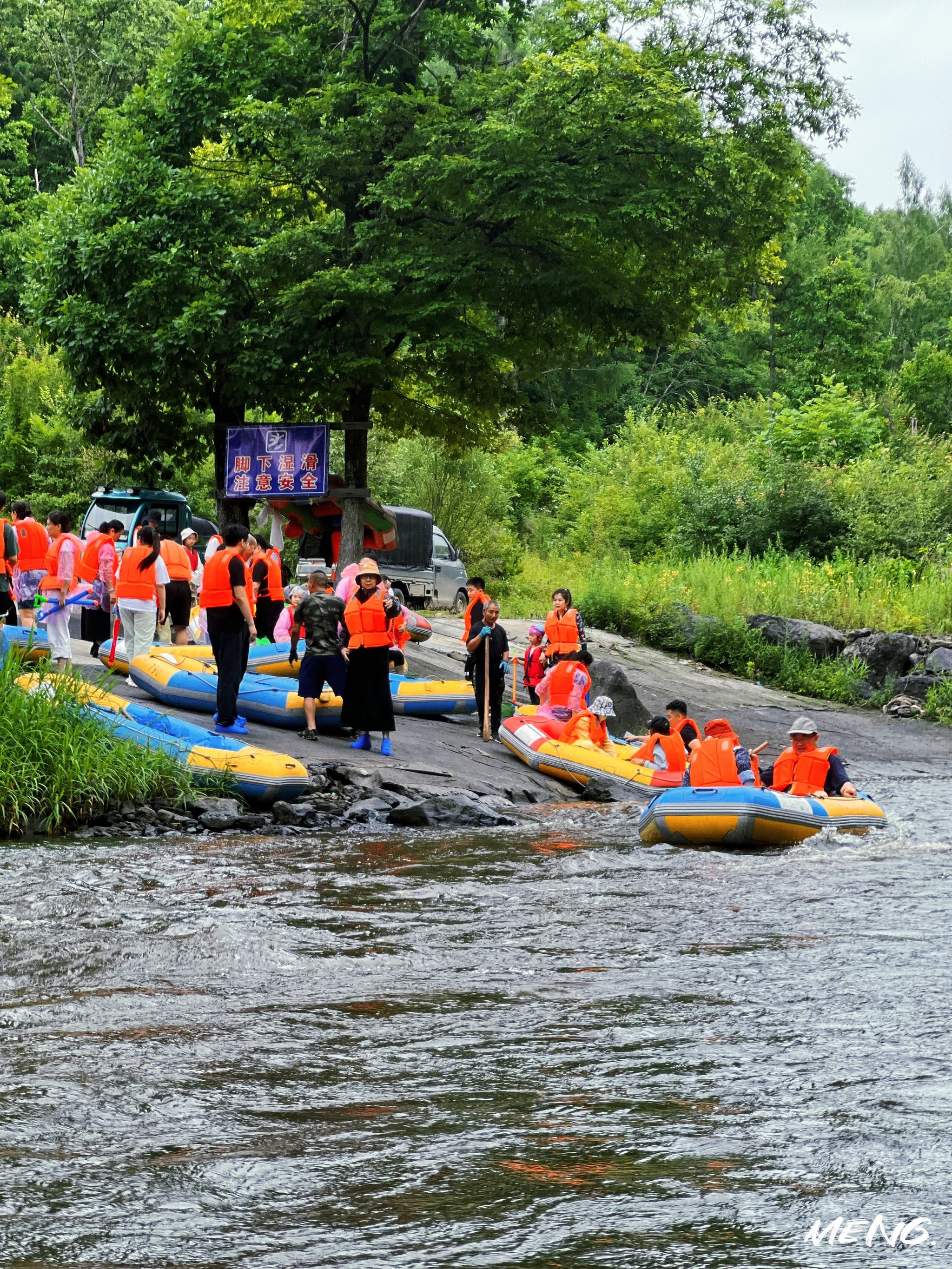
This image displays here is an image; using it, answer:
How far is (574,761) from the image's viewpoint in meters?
16.1

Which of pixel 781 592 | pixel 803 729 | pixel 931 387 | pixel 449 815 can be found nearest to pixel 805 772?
pixel 803 729

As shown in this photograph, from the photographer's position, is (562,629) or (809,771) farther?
(562,629)

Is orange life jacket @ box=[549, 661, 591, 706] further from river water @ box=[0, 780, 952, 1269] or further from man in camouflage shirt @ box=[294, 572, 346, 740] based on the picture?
river water @ box=[0, 780, 952, 1269]

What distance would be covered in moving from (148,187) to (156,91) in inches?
86.9

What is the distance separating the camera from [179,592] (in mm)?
17266

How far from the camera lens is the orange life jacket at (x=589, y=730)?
1647 cm

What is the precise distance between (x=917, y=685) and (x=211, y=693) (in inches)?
540

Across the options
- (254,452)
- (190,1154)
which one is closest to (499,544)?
(254,452)

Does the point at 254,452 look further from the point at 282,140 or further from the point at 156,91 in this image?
the point at 156,91

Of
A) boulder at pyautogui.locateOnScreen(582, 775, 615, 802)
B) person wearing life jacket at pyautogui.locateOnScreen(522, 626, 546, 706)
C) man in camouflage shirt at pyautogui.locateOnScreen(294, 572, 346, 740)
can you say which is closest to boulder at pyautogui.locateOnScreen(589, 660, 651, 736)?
person wearing life jacket at pyautogui.locateOnScreen(522, 626, 546, 706)

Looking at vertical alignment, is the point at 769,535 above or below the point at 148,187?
below

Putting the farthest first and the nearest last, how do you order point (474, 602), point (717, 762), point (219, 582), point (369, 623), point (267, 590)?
point (474, 602) < point (267, 590) < point (369, 623) < point (219, 582) < point (717, 762)

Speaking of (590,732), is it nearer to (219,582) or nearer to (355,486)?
(219,582)

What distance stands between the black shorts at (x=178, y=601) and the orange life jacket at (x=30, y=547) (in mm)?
1831
